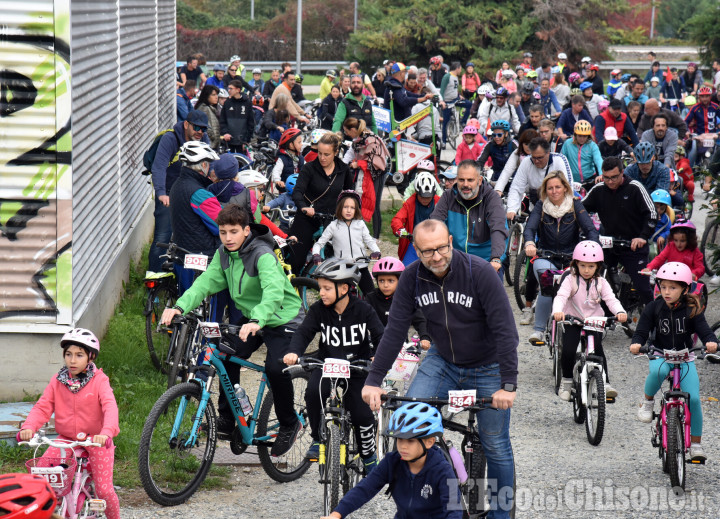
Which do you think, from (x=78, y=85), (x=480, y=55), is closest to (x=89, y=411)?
(x=78, y=85)

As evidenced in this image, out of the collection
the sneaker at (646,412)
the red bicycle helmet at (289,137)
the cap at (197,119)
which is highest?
the cap at (197,119)

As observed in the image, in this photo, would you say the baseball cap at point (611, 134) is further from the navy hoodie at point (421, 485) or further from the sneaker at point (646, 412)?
the navy hoodie at point (421, 485)

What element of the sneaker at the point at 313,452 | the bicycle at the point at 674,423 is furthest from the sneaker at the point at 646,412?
the sneaker at the point at 313,452

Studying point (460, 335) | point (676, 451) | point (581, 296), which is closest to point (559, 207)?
point (581, 296)

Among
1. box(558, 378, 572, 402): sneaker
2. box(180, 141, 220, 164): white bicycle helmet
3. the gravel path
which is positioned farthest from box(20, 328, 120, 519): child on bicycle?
box(558, 378, 572, 402): sneaker

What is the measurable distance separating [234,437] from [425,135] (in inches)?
462

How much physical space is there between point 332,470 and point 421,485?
1312 mm

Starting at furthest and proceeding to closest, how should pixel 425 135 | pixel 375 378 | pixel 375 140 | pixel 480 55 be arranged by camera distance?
pixel 480 55 → pixel 425 135 → pixel 375 140 → pixel 375 378

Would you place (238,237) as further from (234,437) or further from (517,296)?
(517,296)

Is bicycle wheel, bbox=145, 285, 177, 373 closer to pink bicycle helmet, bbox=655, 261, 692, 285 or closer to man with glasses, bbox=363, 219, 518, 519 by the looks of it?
man with glasses, bbox=363, 219, 518, 519

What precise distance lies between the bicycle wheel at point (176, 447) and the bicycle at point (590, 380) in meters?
3.28

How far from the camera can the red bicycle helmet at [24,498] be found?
13.6 ft

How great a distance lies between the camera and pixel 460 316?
233 inches

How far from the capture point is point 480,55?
1727 inches
